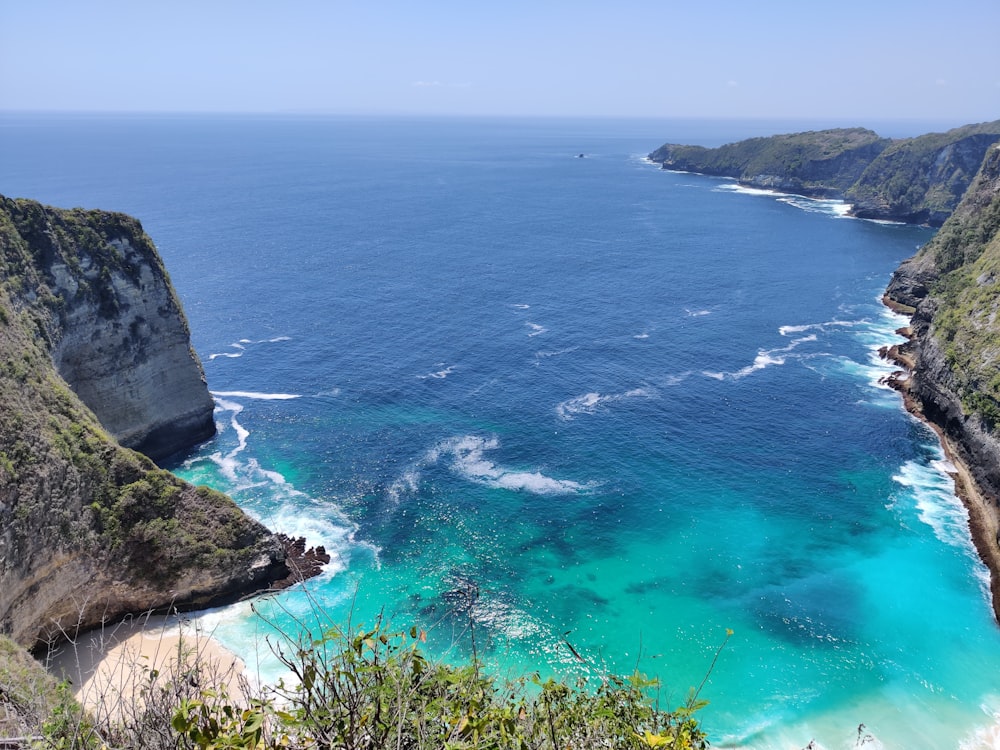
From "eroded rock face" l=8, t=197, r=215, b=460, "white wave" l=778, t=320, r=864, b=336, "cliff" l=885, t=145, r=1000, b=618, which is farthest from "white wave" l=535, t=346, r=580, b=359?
"cliff" l=885, t=145, r=1000, b=618

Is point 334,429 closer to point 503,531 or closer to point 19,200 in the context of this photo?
point 503,531

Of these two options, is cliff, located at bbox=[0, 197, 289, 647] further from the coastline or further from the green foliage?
the coastline

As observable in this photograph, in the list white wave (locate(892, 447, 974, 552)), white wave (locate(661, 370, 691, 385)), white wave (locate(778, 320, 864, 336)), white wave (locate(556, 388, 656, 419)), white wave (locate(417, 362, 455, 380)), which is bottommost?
white wave (locate(892, 447, 974, 552))

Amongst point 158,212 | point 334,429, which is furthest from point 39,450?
point 158,212

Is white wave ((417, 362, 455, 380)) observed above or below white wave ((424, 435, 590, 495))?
above

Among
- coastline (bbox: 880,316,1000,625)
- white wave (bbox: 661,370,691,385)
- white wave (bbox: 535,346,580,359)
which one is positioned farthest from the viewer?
white wave (bbox: 535,346,580,359)

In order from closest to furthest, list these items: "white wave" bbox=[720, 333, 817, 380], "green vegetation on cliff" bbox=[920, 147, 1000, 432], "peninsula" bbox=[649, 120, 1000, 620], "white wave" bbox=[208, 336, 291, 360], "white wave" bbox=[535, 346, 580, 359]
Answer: "peninsula" bbox=[649, 120, 1000, 620]
"green vegetation on cliff" bbox=[920, 147, 1000, 432]
"white wave" bbox=[720, 333, 817, 380]
"white wave" bbox=[208, 336, 291, 360]
"white wave" bbox=[535, 346, 580, 359]
